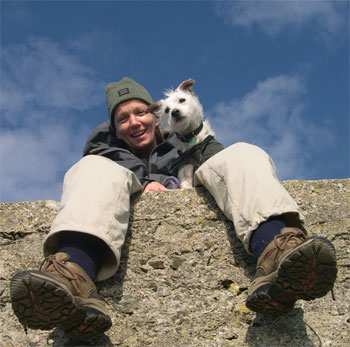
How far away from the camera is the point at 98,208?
2.54 metres

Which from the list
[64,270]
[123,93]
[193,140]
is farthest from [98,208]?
[193,140]

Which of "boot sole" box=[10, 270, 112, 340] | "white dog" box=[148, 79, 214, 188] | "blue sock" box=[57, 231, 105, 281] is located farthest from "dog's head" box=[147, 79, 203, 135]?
"boot sole" box=[10, 270, 112, 340]

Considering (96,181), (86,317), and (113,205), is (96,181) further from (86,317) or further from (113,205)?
(86,317)

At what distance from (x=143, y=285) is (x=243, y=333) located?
1.95ft

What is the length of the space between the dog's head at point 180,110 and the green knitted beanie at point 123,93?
0.14 meters

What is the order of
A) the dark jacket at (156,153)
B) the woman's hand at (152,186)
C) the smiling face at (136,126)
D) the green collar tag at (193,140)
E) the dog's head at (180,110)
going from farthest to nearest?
the dog's head at (180,110) → the green collar tag at (193,140) → the smiling face at (136,126) → the dark jacket at (156,153) → the woman's hand at (152,186)

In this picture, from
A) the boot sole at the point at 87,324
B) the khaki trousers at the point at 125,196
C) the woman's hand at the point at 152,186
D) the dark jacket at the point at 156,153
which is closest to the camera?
the boot sole at the point at 87,324

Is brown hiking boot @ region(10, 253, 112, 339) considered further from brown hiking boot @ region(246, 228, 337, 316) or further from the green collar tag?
the green collar tag

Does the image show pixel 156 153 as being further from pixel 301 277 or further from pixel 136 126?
pixel 301 277

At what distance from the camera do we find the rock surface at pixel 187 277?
236 centimetres

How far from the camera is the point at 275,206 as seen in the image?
2393mm

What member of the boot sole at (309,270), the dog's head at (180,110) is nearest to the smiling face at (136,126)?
the dog's head at (180,110)

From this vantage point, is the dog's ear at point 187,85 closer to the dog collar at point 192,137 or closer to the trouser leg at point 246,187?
the dog collar at point 192,137

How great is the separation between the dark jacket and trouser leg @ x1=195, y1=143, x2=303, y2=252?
32.8 inches
